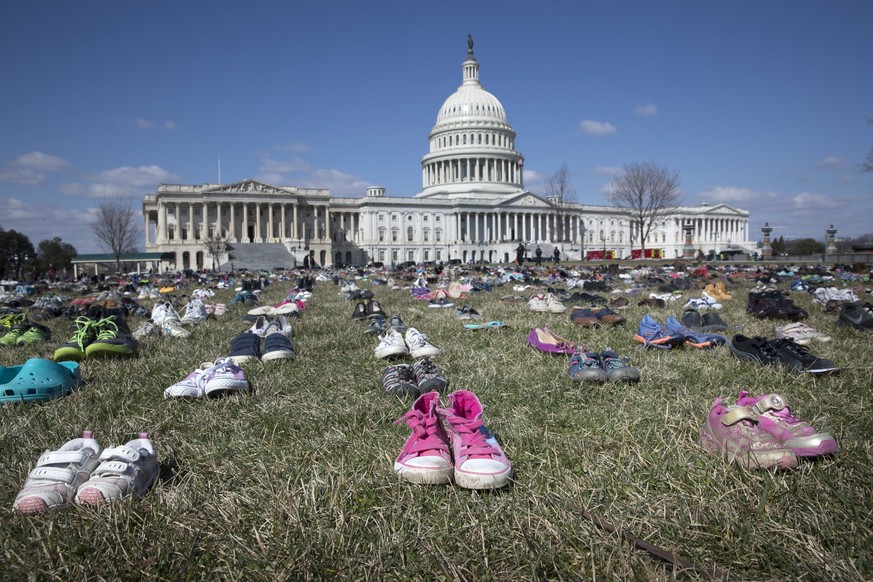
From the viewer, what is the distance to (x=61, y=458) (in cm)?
232

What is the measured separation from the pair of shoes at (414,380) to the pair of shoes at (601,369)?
105 centimetres

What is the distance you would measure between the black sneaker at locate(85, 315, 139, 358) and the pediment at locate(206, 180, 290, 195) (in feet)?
275

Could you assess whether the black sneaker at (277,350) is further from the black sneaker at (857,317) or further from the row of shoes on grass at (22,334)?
the black sneaker at (857,317)

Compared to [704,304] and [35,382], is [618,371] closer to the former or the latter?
[35,382]

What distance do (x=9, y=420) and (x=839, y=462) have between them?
15.5ft

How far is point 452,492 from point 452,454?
0.34 meters

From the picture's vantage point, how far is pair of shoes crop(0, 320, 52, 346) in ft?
22.7

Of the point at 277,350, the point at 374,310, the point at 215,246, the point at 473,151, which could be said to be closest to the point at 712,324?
the point at 374,310

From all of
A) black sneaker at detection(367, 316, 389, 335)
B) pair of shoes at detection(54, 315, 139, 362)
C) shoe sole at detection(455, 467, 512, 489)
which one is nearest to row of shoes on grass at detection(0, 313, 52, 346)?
pair of shoes at detection(54, 315, 139, 362)

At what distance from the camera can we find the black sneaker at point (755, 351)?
4.41 m

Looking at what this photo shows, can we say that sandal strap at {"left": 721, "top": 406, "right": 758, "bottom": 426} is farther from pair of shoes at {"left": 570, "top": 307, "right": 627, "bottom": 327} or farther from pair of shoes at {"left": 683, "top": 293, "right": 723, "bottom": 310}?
pair of shoes at {"left": 683, "top": 293, "right": 723, "bottom": 310}

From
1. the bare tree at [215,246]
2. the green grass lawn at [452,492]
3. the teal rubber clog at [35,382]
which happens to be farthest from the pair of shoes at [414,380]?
the bare tree at [215,246]

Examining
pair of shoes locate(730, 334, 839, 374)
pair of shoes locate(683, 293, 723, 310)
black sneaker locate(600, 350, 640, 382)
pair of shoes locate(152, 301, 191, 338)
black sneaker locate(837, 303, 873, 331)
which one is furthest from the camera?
pair of shoes locate(683, 293, 723, 310)

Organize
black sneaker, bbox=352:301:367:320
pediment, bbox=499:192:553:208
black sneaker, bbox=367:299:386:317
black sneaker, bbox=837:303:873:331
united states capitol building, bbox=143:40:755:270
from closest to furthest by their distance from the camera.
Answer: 1. black sneaker, bbox=837:303:873:331
2. black sneaker, bbox=367:299:386:317
3. black sneaker, bbox=352:301:367:320
4. united states capitol building, bbox=143:40:755:270
5. pediment, bbox=499:192:553:208
